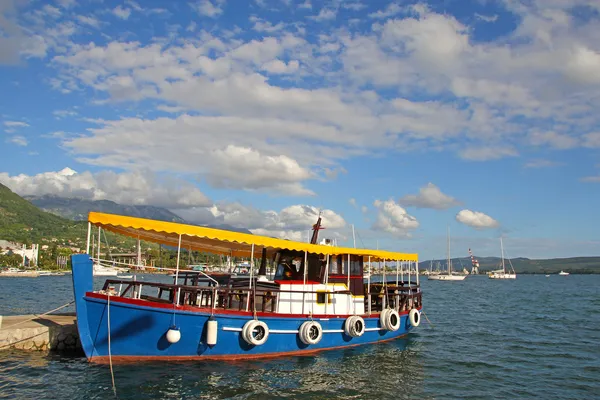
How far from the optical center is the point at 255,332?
14.7 metres

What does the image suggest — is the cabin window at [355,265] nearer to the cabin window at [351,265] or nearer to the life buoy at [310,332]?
the cabin window at [351,265]

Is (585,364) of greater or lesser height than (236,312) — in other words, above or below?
below

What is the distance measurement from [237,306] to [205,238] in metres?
2.87

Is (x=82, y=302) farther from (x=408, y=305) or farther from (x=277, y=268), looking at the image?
(x=408, y=305)

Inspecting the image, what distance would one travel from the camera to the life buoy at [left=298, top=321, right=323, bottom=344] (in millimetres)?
15812

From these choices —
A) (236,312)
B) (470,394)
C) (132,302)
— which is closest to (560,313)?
(470,394)

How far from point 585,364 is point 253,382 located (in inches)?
499

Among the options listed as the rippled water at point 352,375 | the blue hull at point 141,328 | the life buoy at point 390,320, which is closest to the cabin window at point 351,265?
the life buoy at point 390,320

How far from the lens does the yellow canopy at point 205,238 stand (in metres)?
13.4

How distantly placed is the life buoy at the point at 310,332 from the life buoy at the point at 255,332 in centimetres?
150

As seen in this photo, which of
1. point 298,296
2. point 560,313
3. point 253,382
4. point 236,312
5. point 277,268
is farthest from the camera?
point 560,313

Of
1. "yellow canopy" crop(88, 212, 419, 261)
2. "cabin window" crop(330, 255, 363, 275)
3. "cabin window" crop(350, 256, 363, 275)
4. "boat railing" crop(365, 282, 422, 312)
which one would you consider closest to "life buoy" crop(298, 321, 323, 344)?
"yellow canopy" crop(88, 212, 419, 261)

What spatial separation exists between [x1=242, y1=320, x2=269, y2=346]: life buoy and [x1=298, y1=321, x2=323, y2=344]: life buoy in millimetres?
1501

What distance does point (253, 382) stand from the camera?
13062mm
